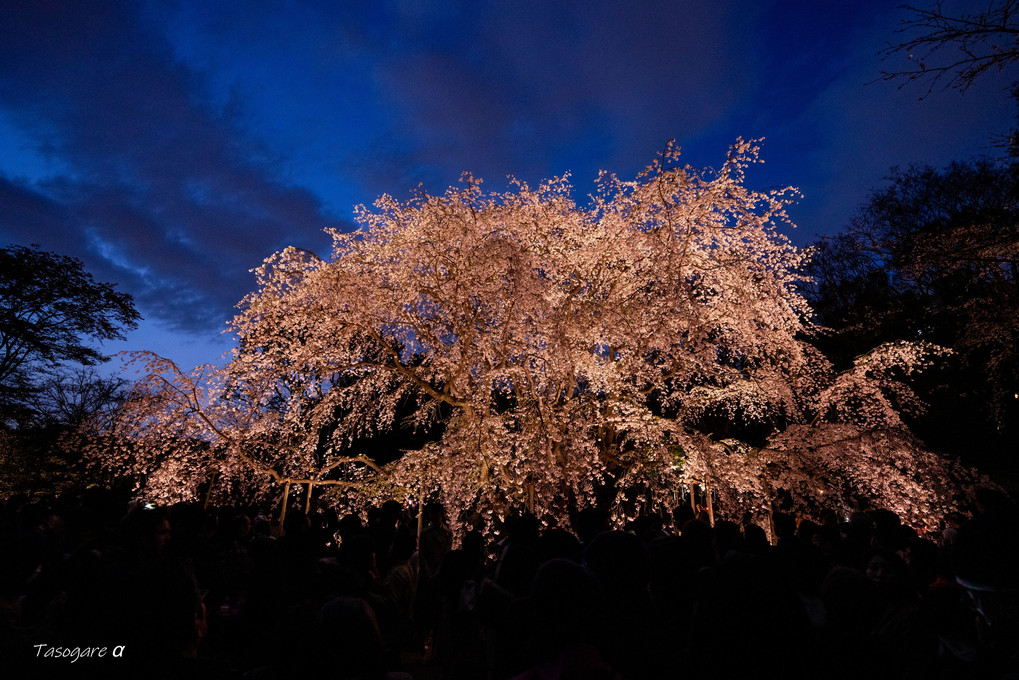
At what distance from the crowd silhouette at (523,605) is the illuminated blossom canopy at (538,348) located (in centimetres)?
444

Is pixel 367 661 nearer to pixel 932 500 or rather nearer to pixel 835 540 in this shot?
pixel 835 540

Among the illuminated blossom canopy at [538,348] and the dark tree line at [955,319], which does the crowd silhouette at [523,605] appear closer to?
the illuminated blossom canopy at [538,348]

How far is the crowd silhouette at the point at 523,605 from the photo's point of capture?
2.09 meters

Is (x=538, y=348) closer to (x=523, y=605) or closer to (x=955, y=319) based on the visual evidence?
(x=523, y=605)

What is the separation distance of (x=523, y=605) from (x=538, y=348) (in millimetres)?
8815

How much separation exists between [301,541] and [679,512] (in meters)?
6.02

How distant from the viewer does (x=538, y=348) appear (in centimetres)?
1126

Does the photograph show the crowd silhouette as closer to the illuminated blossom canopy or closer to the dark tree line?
the illuminated blossom canopy

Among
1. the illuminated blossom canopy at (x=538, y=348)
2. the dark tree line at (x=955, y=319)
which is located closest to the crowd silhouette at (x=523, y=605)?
the illuminated blossom canopy at (x=538, y=348)

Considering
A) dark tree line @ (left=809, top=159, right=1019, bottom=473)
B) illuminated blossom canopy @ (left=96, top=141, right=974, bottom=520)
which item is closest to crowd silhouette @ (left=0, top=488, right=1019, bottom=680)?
illuminated blossom canopy @ (left=96, top=141, right=974, bottom=520)

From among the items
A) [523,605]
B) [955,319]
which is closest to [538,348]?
[523,605]

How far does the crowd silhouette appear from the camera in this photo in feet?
6.84

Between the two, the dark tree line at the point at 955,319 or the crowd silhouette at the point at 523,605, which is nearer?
the crowd silhouette at the point at 523,605

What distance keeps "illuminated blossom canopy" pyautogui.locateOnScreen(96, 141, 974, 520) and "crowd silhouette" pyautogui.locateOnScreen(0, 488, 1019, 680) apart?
14.6 ft
